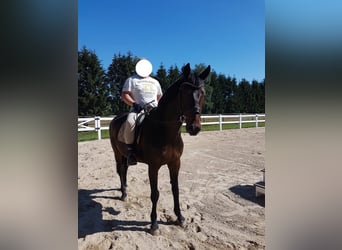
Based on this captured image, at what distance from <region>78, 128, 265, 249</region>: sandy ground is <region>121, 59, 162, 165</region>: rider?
16.9 inches

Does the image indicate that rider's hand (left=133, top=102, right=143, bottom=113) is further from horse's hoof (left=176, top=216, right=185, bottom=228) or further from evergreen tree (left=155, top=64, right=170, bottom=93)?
horse's hoof (left=176, top=216, right=185, bottom=228)

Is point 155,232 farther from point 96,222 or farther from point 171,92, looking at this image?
point 171,92

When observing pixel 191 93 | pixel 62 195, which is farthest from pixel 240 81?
pixel 62 195

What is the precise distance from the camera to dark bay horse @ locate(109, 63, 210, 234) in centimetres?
125

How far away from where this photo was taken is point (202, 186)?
→ 6.89ft

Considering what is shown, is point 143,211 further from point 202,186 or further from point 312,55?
point 312,55

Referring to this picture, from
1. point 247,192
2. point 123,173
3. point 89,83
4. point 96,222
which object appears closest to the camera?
point 89,83

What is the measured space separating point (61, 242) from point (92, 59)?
88 centimetres

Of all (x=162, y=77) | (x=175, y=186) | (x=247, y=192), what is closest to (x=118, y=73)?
(x=162, y=77)

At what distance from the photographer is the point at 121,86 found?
1587mm

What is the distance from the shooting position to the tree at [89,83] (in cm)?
117

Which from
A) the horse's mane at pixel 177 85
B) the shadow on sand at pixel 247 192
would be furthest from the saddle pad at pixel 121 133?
the shadow on sand at pixel 247 192

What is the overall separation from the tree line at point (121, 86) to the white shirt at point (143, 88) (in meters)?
0.04

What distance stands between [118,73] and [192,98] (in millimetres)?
603
